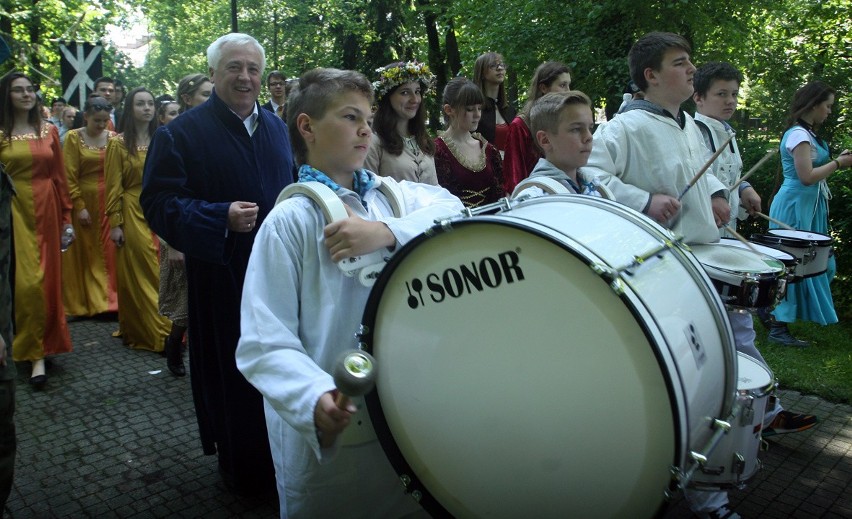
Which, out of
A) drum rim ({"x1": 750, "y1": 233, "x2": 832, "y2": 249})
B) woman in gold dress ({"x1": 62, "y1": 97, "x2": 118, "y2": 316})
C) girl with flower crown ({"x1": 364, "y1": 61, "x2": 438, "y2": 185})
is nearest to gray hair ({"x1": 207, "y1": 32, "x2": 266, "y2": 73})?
girl with flower crown ({"x1": 364, "y1": 61, "x2": 438, "y2": 185})

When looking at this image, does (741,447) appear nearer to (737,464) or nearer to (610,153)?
(737,464)

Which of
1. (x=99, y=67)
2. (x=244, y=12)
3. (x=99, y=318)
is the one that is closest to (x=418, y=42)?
(x=244, y=12)

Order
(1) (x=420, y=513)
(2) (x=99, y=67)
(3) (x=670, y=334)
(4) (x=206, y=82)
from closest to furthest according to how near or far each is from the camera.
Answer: (3) (x=670, y=334) < (1) (x=420, y=513) < (4) (x=206, y=82) < (2) (x=99, y=67)

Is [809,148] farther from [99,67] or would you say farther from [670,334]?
[99,67]

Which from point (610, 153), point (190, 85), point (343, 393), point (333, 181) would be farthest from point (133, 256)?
point (343, 393)

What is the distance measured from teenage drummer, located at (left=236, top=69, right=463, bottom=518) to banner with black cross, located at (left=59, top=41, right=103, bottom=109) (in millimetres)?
7859

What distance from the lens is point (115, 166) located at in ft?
20.7

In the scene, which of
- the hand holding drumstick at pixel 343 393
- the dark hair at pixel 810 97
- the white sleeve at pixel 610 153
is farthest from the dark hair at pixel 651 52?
the hand holding drumstick at pixel 343 393

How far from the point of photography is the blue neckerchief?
218 centimetres

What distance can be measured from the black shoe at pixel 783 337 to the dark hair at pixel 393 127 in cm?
363

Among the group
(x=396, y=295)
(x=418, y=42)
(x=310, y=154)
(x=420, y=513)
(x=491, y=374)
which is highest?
(x=418, y=42)

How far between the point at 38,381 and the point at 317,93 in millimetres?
4208

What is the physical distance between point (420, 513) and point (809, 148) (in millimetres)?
5475

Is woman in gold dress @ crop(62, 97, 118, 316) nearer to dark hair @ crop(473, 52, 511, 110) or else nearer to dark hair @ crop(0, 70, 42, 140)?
dark hair @ crop(0, 70, 42, 140)
